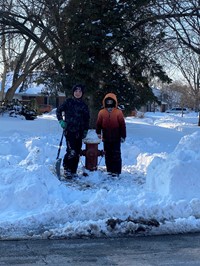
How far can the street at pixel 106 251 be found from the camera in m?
4.52

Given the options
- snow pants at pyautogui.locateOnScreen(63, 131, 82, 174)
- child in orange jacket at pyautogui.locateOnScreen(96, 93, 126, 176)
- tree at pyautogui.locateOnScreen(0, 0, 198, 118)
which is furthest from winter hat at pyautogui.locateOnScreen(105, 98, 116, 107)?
tree at pyautogui.locateOnScreen(0, 0, 198, 118)

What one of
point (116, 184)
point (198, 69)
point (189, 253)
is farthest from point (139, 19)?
point (198, 69)

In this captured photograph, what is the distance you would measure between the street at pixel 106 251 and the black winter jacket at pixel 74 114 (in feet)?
12.1

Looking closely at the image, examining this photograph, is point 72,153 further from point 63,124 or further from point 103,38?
point 103,38

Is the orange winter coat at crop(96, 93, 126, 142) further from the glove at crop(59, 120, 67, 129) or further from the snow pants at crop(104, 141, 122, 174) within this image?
the glove at crop(59, 120, 67, 129)

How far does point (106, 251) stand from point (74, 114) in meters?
4.21

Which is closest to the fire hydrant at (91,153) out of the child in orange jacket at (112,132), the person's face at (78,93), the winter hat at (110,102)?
the child in orange jacket at (112,132)

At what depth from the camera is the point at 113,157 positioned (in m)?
8.94

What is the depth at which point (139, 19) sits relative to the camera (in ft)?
60.0

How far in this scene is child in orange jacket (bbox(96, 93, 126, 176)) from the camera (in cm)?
888

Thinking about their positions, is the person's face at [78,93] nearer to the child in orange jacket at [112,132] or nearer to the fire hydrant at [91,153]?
the child in orange jacket at [112,132]

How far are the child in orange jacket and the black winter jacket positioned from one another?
1.60 feet

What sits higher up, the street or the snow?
the snow

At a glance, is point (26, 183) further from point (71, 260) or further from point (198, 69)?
point (198, 69)
